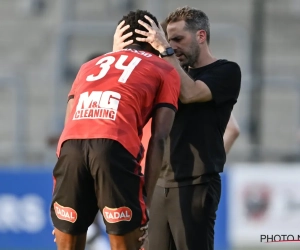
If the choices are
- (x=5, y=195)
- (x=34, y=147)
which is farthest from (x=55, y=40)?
(x=5, y=195)

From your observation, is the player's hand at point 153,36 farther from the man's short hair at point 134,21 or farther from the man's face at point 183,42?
the man's face at point 183,42

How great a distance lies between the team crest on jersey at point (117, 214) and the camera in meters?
4.20

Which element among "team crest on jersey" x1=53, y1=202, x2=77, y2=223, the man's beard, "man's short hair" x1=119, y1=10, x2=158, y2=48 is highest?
"man's short hair" x1=119, y1=10, x2=158, y2=48

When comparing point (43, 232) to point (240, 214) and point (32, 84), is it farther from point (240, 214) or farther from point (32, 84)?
point (32, 84)

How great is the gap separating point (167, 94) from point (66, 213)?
2.93 ft

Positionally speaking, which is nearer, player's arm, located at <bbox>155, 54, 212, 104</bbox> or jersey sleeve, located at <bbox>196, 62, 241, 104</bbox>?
player's arm, located at <bbox>155, 54, 212, 104</bbox>

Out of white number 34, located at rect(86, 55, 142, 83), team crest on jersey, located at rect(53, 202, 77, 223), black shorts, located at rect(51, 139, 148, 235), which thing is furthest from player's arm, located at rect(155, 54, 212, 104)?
team crest on jersey, located at rect(53, 202, 77, 223)

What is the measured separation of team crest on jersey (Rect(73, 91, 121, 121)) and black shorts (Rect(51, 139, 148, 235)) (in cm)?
16

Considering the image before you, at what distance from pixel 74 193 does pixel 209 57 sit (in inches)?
59.8

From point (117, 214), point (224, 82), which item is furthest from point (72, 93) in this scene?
point (224, 82)

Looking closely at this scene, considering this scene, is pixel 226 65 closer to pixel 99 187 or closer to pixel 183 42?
pixel 183 42

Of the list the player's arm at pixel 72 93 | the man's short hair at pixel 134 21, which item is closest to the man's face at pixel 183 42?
the man's short hair at pixel 134 21

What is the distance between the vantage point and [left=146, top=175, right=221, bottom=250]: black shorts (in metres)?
4.99

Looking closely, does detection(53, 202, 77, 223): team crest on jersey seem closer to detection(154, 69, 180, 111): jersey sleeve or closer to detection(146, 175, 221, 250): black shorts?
detection(154, 69, 180, 111): jersey sleeve
